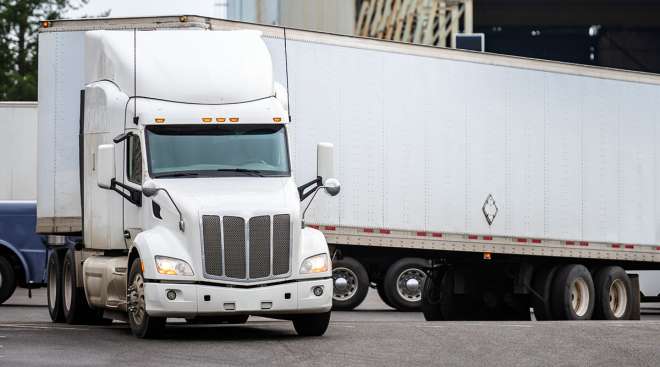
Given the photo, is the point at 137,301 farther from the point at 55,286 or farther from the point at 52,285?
the point at 52,285

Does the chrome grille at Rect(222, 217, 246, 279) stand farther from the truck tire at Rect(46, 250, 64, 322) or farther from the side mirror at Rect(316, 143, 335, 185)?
the truck tire at Rect(46, 250, 64, 322)

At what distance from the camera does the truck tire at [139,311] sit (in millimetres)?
17469

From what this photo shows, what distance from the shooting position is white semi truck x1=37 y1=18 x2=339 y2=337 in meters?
17.2

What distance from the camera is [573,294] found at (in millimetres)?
25031

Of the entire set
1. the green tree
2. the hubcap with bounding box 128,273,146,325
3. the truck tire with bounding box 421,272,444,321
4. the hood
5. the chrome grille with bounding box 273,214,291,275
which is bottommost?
the truck tire with bounding box 421,272,444,321

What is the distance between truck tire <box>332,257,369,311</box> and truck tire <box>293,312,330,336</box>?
27.8ft

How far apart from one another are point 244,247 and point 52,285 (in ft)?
20.5

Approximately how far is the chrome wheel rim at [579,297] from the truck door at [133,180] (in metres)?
8.49

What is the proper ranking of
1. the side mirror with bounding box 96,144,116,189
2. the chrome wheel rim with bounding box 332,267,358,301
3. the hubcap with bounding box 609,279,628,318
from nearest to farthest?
the side mirror with bounding box 96,144,116,189
the hubcap with bounding box 609,279,628,318
the chrome wheel rim with bounding box 332,267,358,301

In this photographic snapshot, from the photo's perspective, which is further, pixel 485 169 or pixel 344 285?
pixel 344 285

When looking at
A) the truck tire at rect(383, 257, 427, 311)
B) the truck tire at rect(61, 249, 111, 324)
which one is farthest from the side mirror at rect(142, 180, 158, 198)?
the truck tire at rect(383, 257, 427, 311)

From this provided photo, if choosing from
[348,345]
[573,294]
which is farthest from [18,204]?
[348,345]

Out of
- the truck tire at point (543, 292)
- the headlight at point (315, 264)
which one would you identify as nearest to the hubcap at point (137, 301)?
the headlight at point (315, 264)

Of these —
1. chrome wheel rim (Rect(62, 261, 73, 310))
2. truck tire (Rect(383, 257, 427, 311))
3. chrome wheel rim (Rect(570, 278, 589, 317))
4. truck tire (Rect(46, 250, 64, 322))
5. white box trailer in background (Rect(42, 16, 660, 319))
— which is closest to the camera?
chrome wheel rim (Rect(62, 261, 73, 310))
